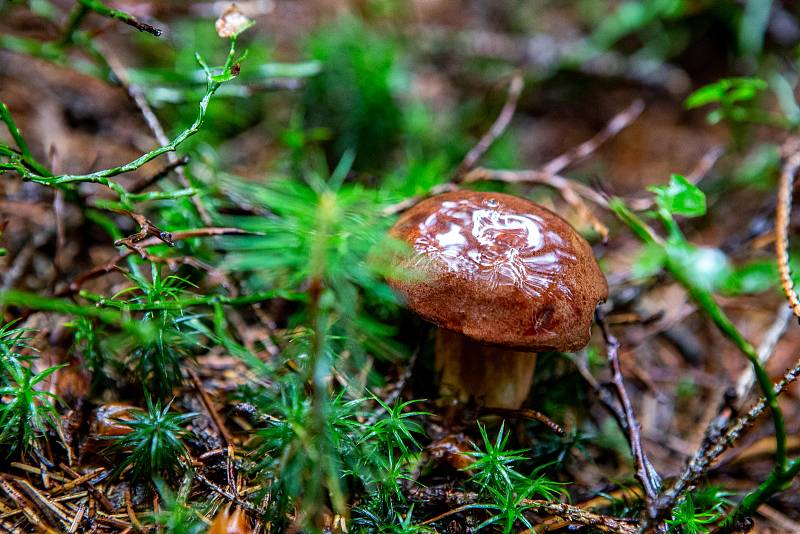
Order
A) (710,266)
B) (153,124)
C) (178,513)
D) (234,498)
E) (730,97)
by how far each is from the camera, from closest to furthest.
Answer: (178,513), (234,498), (153,124), (730,97), (710,266)

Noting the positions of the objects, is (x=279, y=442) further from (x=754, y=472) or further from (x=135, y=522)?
(x=754, y=472)

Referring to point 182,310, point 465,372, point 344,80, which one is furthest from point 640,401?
point 344,80

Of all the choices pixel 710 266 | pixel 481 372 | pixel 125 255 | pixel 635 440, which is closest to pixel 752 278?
pixel 710 266

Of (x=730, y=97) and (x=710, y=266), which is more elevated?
(x=730, y=97)

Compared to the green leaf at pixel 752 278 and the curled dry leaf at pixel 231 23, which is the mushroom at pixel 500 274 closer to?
the curled dry leaf at pixel 231 23

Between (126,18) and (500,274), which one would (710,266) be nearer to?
(500,274)

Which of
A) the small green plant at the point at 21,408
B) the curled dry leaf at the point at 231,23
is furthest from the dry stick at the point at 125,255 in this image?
the curled dry leaf at the point at 231,23

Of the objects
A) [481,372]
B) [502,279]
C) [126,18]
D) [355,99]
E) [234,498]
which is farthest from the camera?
[355,99]
